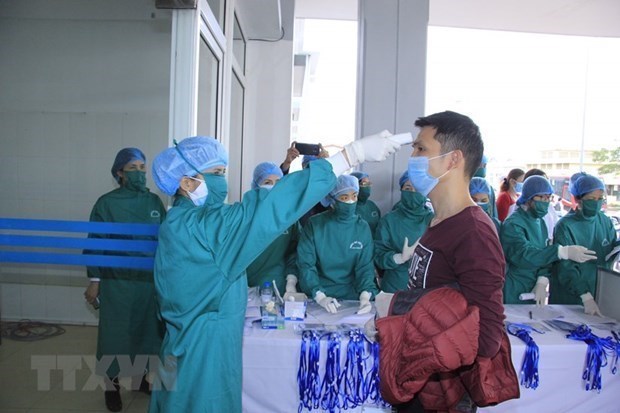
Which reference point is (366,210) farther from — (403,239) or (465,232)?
(465,232)

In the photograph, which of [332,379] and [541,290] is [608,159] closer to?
[541,290]

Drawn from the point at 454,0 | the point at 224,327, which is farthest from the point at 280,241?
Answer: the point at 454,0

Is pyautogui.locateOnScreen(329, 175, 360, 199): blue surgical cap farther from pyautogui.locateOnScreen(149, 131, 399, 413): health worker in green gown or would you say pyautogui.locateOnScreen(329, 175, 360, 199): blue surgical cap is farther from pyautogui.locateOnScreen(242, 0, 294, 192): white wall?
pyautogui.locateOnScreen(242, 0, 294, 192): white wall

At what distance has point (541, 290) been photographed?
2.81m

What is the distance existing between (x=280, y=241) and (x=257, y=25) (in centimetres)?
353

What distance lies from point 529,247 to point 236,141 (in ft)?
12.0

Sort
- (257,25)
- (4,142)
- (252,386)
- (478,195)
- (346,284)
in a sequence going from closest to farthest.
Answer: (252,386), (346,284), (478,195), (4,142), (257,25)

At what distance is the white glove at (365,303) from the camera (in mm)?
2322

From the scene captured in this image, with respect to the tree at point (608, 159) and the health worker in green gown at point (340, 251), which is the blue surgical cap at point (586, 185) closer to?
the health worker in green gown at point (340, 251)

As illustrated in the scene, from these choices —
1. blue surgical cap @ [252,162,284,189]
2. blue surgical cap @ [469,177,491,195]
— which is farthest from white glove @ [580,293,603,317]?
blue surgical cap @ [252,162,284,189]

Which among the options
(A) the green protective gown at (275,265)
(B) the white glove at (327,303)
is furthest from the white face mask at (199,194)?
(A) the green protective gown at (275,265)

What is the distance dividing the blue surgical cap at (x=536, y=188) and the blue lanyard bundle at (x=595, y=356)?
1191 mm

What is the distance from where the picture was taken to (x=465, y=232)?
1.24 m

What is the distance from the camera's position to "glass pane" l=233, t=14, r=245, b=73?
15.5 feet
